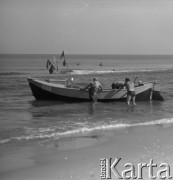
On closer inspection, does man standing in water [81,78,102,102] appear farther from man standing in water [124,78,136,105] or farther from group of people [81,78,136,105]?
man standing in water [124,78,136,105]

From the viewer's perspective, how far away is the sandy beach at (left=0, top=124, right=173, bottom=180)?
7.37 metres

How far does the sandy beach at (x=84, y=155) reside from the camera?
24.2 feet

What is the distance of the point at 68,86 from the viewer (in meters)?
19.2

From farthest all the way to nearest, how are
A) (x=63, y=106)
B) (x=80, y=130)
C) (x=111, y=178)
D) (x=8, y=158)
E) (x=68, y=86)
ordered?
1. (x=68, y=86)
2. (x=63, y=106)
3. (x=80, y=130)
4. (x=8, y=158)
5. (x=111, y=178)

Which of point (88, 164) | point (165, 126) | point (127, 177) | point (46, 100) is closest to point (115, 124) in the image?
point (165, 126)

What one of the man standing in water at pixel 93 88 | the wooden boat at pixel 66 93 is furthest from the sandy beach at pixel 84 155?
the wooden boat at pixel 66 93

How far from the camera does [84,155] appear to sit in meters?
8.62

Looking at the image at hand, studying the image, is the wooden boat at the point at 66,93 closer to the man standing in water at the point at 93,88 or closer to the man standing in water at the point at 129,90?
the man standing in water at the point at 93,88

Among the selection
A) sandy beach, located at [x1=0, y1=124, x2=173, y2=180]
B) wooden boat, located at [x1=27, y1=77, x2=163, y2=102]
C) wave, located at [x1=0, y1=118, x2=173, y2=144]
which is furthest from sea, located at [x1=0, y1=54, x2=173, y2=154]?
sandy beach, located at [x1=0, y1=124, x2=173, y2=180]

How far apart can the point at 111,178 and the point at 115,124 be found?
587 cm

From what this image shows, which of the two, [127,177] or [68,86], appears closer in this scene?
[127,177]

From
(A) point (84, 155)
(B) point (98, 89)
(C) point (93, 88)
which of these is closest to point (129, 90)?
(B) point (98, 89)

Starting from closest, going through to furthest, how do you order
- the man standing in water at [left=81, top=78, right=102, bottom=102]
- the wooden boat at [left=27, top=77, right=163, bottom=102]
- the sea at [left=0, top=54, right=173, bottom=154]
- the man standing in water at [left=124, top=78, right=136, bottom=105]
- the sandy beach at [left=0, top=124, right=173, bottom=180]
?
1. the sandy beach at [left=0, top=124, right=173, bottom=180]
2. the sea at [left=0, top=54, right=173, bottom=154]
3. the man standing in water at [left=124, top=78, right=136, bottom=105]
4. the man standing in water at [left=81, top=78, right=102, bottom=102]
5. the wooden boat at [left=27, top=77, right=163, bottom=102]

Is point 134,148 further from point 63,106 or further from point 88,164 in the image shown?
point 63,106
